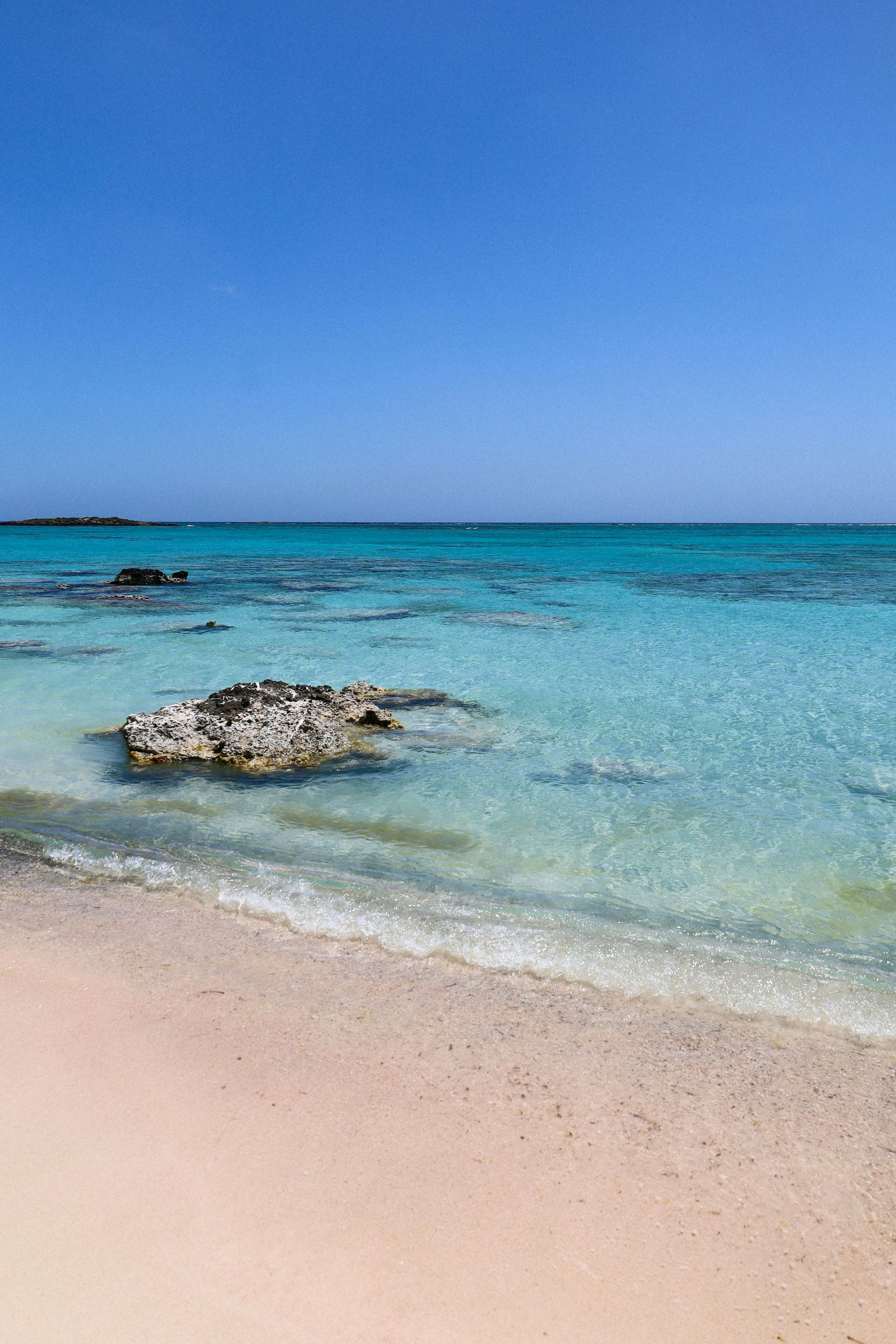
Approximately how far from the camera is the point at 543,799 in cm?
632

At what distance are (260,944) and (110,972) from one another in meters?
0.72

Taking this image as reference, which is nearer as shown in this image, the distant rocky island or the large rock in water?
the large rock in water

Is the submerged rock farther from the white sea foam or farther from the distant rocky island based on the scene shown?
the distant rocky island

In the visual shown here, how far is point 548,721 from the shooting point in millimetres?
8719

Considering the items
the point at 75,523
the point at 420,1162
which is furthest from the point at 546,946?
the point at 75,523

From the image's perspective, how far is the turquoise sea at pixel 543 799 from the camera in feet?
13.8

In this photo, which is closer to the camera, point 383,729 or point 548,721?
point 383,729

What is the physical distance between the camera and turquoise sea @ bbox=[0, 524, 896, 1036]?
4207 mm

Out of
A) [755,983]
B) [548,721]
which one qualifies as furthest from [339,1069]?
[548,721]

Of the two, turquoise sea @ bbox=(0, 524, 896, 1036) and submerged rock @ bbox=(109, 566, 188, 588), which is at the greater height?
submerged rock @ bbox=(109, 566, 188, 588)

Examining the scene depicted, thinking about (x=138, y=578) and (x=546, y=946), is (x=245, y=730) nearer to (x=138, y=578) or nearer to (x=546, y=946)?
(x=546, y=946)

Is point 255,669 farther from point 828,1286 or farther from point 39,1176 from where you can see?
point 828,1286

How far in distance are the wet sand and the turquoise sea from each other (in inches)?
22.4

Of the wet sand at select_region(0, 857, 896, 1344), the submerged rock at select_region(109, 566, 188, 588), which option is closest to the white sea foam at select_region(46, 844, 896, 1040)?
the wet sand at select_region(0, 857, 896, 1344)
